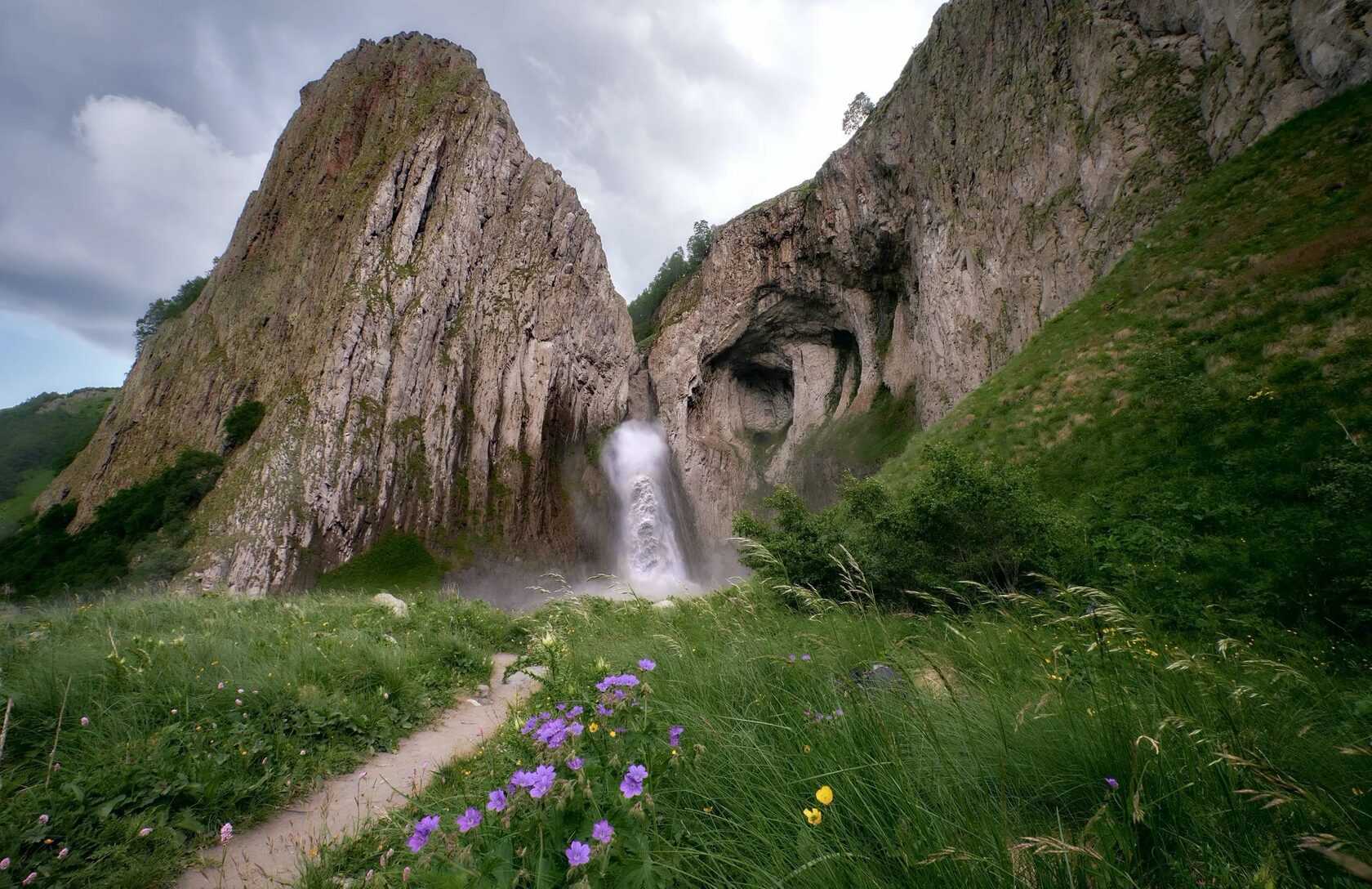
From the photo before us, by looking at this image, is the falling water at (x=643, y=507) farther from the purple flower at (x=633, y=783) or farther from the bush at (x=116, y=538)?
the purple flower at (x=633, y=783)

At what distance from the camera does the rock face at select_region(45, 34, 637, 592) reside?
27.3m

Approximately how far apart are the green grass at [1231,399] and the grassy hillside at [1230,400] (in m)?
0.03

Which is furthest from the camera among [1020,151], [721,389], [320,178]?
[721,389]

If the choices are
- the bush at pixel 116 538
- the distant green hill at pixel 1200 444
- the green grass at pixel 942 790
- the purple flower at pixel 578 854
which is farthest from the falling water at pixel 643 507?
the purple flower at pixel 578 854

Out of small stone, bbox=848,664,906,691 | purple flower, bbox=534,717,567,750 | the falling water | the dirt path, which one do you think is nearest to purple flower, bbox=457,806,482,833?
purple flower, bbox=534,717,567,750

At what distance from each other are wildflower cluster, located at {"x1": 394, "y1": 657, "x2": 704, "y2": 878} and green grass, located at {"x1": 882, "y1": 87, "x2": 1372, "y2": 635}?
6.75 meters

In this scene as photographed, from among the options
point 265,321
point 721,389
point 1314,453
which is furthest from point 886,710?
point 721,389

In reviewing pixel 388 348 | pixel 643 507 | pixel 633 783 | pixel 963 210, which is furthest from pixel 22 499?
pixel 963 210

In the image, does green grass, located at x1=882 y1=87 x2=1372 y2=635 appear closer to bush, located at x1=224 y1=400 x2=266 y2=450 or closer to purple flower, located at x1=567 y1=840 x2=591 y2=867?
purple flower, located at x1=567 y1=840 x2=591 y2=867

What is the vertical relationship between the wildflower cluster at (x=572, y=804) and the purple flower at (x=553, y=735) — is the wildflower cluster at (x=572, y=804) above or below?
below

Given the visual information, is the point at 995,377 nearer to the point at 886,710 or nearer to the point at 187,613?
the point at 886,710

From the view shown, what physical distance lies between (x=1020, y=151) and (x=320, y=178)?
4519 centimetres

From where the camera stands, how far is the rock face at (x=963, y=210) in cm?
1666

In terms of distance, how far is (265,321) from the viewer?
32.6 m
